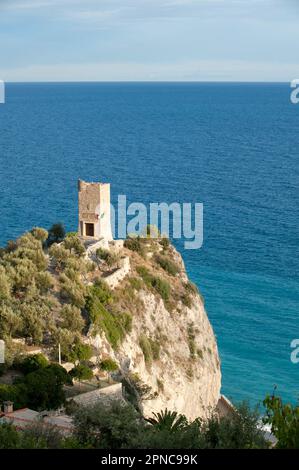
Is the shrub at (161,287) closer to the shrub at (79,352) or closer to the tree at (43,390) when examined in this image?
the shrub at (79,352)

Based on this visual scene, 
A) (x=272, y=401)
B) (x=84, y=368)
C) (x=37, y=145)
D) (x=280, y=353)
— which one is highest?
(x=37, y=145)

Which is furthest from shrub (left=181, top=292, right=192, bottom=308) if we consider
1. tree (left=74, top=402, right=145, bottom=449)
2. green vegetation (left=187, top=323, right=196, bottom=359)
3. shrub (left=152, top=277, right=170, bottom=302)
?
tree (left=74, top=402, right=145, bottom=449)

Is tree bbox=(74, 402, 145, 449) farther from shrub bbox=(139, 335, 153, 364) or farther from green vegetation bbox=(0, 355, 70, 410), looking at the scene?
shrub bbox=(139, 335, 153, 364)

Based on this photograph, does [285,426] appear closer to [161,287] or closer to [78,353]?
[78,353]

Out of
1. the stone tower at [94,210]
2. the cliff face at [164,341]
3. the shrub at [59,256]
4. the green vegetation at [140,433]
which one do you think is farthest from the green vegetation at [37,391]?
the stone tower at [94,210]

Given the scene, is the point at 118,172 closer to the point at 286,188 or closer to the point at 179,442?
the point at 286,188

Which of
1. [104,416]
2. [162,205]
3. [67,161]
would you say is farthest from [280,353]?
[67,161]
